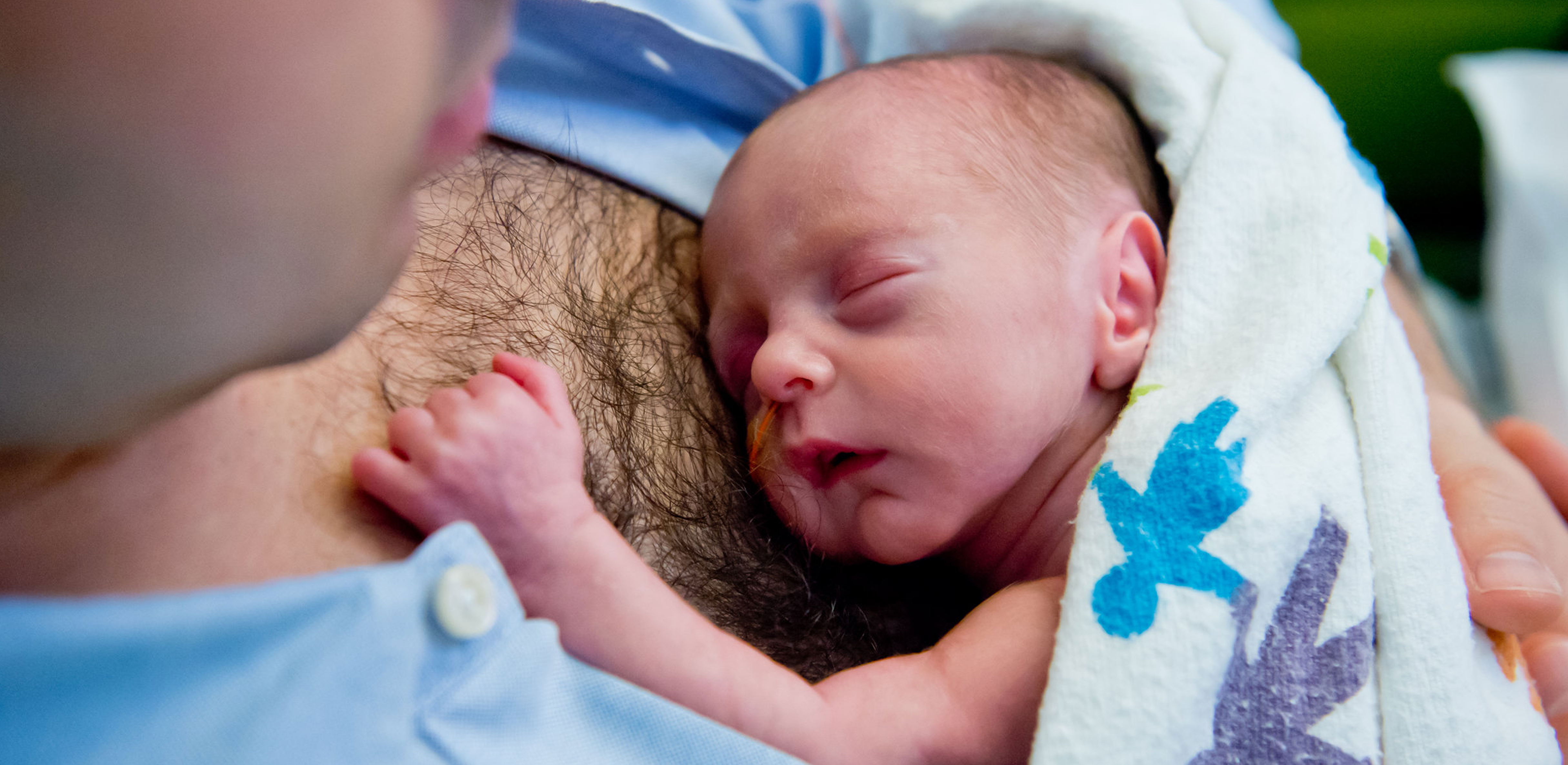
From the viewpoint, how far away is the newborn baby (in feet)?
2.15

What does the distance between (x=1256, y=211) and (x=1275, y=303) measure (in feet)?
0.38

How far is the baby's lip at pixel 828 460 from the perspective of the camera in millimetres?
854

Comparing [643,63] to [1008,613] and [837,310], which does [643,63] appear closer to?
[837,310]

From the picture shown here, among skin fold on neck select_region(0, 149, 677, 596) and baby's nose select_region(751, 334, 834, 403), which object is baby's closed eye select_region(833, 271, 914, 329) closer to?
baby's nose select_region(751, 334, 834, 403)

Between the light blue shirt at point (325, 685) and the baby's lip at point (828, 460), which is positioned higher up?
the light blue shirt at point (325, 685)

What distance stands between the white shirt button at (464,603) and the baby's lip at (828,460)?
351 mm

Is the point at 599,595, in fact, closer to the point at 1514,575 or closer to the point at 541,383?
the point at 541,383

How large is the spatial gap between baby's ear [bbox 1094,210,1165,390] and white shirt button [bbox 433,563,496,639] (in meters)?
0.61

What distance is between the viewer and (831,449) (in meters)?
0.86

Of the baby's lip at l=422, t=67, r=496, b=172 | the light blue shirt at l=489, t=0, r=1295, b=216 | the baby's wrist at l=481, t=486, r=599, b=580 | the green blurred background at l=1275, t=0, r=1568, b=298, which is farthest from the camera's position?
the green blurred background at l=1275, t=0, r=1568, b=298

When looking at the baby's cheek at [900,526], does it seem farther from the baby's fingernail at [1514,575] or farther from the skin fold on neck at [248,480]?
the baby's fingernail at [1514,575]

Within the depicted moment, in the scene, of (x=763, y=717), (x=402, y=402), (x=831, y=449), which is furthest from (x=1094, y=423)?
(x=402, y=402)

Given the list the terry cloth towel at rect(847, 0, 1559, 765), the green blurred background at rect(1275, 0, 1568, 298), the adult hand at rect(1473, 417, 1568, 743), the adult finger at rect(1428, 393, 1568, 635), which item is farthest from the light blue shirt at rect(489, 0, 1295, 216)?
the green blurred background at rect(1275, 0, 1568, 298)

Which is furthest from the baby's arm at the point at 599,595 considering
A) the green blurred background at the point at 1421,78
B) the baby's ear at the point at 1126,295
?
the green blurred background at the point at 1421,78
